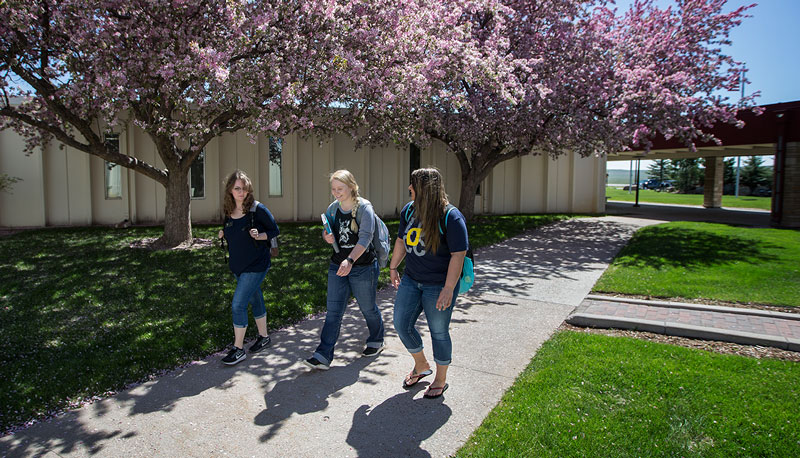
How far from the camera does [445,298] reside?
12.0 ft

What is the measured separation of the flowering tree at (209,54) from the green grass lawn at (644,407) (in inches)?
239

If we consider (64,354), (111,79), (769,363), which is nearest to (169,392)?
(64,354)

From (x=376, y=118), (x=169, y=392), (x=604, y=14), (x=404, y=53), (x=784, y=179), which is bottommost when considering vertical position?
(x=169, y=392)

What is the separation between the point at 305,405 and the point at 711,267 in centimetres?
816

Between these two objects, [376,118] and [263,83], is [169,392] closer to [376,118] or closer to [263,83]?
[263,83]

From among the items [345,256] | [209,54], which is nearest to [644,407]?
[345,256]

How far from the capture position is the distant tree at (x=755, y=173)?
146 feet

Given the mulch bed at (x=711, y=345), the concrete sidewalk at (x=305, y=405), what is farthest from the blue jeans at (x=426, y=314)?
the mulch bed at (x=711, y=345)

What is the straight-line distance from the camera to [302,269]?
28.9 ft

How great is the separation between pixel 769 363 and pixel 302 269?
6564 mm

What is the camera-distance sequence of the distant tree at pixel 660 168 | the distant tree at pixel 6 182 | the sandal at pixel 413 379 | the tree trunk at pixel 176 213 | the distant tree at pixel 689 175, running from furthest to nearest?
the distant tree at pixel 660 168 < the distant tree at pixel 689 175 < the distant tree at pixel 6 182 < the tree trunk at pixel 176 213 < the sandal at pixel 413 379

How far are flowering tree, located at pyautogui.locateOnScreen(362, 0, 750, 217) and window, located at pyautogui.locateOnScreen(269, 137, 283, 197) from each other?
212 inches

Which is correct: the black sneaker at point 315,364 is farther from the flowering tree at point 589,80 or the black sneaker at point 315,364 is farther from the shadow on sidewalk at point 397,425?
the flowering tree at point 589,80

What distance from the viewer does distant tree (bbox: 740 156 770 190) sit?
44.5 metres
